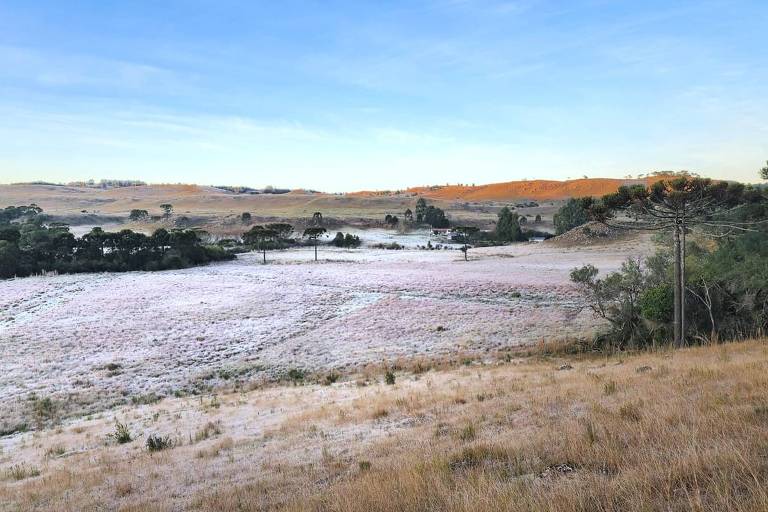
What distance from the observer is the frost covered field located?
24717 mm

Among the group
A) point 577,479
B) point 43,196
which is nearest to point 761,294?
point 577,479

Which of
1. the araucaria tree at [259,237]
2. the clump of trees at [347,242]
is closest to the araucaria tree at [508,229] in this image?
→ the clump of trees at [347,242]

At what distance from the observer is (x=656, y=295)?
22.8 metres

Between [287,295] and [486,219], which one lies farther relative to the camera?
[486,219]

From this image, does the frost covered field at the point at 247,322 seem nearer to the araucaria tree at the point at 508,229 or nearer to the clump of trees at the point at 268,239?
the clump of trees at the point at 268,239

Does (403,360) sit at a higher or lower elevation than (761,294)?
lower

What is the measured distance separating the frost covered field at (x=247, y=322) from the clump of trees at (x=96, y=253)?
20.8 feet

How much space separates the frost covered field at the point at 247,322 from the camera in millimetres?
24717

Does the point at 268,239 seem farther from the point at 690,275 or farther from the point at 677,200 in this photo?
the point at 677,200

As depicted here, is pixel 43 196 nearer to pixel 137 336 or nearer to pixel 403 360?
pixel 137 336

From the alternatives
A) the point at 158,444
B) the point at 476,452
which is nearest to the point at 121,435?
the point at 158,444

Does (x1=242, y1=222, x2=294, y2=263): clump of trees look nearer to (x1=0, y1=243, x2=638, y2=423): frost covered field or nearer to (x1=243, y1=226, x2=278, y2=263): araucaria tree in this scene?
(x1=243, y1=226, x2=278, y2=263): araucaria tree

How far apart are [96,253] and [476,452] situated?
72887 millimetres

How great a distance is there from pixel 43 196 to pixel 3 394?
8424 inches
